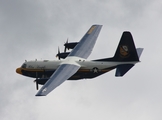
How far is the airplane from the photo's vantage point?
8162cm

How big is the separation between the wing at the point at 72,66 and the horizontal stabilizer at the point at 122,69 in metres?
8.03

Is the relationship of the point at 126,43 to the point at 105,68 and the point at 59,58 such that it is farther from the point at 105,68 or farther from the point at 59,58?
the point at 59,58

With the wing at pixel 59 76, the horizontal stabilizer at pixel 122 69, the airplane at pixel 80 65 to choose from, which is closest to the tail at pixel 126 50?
the airplane at pixel 80 65

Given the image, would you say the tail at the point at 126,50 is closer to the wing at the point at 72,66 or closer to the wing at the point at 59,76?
the wing at the point at 72,66

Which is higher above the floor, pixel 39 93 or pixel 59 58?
pixel 59 58

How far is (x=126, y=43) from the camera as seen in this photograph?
270 ft

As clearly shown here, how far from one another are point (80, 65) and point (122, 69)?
8518 mm

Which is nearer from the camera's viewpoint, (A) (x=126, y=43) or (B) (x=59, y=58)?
(A) (x=126, y=43)

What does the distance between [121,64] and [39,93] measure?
1949 centimetres

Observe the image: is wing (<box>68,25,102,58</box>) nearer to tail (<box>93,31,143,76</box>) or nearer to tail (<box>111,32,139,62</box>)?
tail (<box>93,31,143,76</box>)

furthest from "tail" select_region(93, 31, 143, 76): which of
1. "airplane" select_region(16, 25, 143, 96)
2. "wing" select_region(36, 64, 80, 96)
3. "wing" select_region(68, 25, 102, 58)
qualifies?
"wing" select_region(36, 64, 80, 96)

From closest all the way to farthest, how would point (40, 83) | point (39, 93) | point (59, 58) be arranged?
point (39, 93), point (40, 83), point (59, 58)

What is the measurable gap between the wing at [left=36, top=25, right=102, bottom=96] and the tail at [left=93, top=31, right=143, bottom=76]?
6.65m

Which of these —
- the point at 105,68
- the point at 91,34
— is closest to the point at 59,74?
the point at 105,68
